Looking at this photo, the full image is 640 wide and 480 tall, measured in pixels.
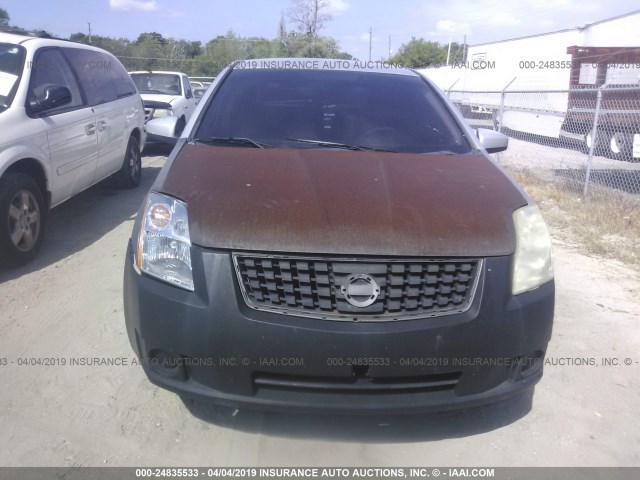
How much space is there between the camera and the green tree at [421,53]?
63222 millimetres

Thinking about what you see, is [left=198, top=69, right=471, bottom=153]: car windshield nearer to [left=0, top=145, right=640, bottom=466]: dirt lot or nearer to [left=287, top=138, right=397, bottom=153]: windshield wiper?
[left=287, top=138, right=397, bottom=153]: windshield wiper

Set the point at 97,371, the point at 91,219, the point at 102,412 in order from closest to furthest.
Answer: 1. the point at 102,412
2. the point at 97,371
3. the point at 91,219

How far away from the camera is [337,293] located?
237 centimetres

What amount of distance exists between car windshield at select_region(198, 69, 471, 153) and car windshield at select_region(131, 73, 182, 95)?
9.18 m

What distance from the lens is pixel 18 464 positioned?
2.54 metres

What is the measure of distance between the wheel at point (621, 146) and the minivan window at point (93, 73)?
9584mm

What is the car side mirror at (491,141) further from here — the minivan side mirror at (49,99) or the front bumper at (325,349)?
the minivan side mirror at (49,99)

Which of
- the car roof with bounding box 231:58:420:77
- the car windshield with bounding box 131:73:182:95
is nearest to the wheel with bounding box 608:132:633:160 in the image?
the car roof with bounding box 231:58:420:77

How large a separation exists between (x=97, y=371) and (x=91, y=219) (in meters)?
3.42

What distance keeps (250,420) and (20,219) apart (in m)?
2.96

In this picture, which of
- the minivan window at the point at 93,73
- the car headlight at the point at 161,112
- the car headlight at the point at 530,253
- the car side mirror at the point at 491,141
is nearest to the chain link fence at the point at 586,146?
the car side mirror at the point at 491,141

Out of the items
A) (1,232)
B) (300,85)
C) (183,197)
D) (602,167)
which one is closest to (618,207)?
(602,167)

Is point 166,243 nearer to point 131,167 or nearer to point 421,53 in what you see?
point 131,167

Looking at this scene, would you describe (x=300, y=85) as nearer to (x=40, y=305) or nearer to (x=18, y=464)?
(x=40, y=305)
